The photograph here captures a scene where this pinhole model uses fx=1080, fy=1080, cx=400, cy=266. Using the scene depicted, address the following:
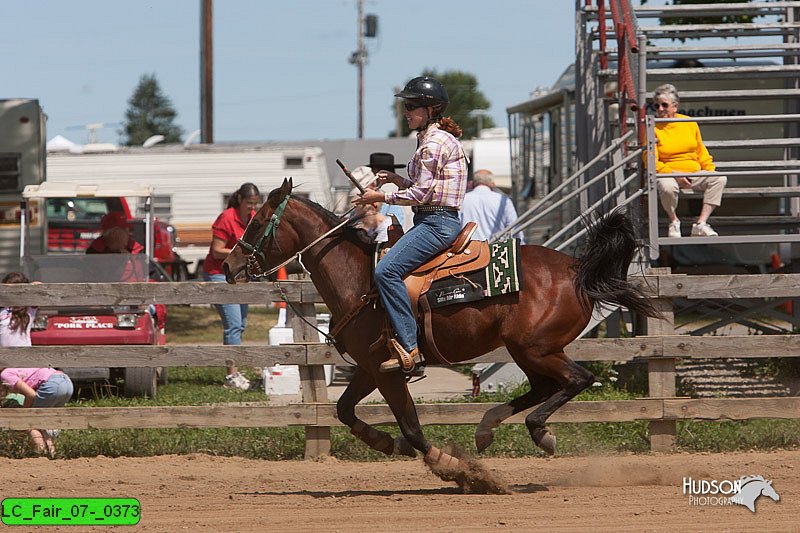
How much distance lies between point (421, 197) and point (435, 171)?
20 centimetres

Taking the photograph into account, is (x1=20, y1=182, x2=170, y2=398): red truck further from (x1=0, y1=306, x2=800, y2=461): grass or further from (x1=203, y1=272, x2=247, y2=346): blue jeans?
(x1=0, y1=306, x2=800, y2=461): grass

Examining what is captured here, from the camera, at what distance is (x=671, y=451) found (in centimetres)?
913

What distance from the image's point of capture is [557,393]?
753cm

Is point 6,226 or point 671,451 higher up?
point 6,226

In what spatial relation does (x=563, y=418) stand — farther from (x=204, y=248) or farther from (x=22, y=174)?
(x=204, y=248)

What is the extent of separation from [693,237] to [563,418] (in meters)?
2.45

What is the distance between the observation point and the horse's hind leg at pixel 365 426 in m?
7.63

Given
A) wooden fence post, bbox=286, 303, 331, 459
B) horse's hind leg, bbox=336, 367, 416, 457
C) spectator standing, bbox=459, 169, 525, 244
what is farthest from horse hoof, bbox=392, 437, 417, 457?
spectator standing, bbox=459, 169, 525, 244

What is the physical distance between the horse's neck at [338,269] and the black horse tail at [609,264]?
154cm

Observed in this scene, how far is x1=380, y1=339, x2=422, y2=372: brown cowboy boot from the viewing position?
23.8ft

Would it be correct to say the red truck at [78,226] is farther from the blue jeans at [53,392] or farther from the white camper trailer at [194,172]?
the blue jeans at [53,392]

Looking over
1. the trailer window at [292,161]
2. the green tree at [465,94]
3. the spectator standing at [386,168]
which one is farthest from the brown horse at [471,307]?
the green tree at [465,94]

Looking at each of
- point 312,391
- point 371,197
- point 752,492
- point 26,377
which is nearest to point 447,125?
point 371,197

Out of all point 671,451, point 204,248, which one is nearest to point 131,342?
point 671,451
